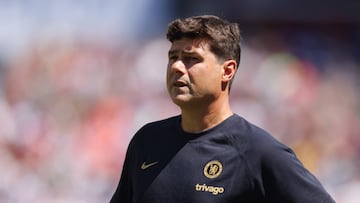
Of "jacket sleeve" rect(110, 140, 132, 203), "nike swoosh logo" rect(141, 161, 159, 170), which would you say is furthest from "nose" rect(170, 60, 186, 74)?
"jacket sleeve" rect(110, 140, 132, 203)

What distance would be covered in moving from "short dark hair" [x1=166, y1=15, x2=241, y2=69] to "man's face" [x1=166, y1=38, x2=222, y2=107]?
3cm

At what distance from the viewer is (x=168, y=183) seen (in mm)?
3168

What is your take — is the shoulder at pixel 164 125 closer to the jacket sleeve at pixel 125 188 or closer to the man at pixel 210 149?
the man at pixel 210 149

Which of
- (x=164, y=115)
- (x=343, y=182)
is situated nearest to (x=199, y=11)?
(x=164, y=115)

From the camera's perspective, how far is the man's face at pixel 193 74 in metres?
3.16

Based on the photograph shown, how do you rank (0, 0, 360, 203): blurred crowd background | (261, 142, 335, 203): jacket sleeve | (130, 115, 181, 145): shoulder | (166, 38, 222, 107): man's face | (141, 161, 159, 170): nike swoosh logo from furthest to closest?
(0, 0, 360, 203): blurred crowd background, (130, 115, 181, 145): shoulder, (141, 161, 159, 170): nike swoosh logo, (166, 38, 222, 107): man's face, (261, 142, 335, 203): jacket sleeve

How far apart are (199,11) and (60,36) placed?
4.24ft

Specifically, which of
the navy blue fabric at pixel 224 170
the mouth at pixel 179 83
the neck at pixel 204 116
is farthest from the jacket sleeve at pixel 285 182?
the mouth at pixel 179 83

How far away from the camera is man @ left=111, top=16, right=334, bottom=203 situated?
120 inches

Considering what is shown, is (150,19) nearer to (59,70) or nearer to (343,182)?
(59,70)

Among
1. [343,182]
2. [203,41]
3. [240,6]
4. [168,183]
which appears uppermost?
[240,6]

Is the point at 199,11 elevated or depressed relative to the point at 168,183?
elevated

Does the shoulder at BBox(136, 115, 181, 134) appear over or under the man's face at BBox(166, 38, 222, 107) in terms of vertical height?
under

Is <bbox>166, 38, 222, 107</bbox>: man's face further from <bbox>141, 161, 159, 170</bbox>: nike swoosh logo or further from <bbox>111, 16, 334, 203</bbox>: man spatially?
<bbox>141, 161, 159, 170</bbox>: nike swoosh logo
